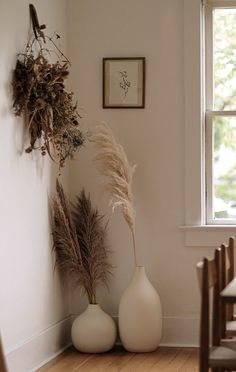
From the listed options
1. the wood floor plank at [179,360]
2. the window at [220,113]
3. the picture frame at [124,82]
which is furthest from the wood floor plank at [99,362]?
the picture frame at [124,82]

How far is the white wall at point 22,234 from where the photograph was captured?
165 inches

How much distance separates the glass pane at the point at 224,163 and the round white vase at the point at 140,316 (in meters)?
0.76

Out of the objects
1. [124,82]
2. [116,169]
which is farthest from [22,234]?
[124,82]

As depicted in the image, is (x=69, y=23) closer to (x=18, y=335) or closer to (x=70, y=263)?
(x=70, y=263)

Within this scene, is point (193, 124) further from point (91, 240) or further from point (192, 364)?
point (192, 364)

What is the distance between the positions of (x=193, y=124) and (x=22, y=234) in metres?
1.54

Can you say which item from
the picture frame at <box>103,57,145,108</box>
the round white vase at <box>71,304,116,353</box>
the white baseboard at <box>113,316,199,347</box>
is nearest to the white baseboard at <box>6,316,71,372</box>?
the round white vase at <box>71,304,116,353</box>

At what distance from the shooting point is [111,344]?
16.8 feet

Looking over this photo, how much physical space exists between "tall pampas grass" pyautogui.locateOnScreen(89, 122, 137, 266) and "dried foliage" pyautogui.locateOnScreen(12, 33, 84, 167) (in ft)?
0.82

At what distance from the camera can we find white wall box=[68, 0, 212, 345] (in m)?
5.31

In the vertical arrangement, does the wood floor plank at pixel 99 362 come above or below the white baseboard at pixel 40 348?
below

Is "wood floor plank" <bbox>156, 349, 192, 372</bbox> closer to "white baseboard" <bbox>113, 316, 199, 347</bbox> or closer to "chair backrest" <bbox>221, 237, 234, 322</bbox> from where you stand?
"white baseboard" <bbox>113, 316, 199, 347</bbox>

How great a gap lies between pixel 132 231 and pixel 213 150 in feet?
2.76

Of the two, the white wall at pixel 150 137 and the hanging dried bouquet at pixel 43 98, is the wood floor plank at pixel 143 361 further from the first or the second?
the hanging dried bouquet at pixel 43 98
